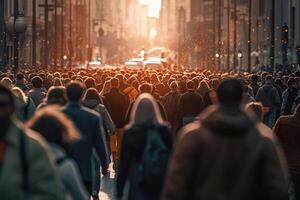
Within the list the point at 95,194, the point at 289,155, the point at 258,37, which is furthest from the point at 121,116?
the point at 258,37

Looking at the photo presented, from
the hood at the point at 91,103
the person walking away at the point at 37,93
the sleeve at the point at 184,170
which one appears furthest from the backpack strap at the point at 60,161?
the person walking away at the point at 37,93

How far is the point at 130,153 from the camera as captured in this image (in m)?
12.4

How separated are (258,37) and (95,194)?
121 m

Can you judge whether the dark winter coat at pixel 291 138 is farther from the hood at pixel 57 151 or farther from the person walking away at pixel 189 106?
the person walking away at pixel 189 106

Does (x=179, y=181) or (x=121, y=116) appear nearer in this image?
(x=179, y=181)

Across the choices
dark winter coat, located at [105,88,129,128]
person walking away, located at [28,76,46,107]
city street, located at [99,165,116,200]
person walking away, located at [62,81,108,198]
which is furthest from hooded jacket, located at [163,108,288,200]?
dark winter coat, located at [105,88,129,128]

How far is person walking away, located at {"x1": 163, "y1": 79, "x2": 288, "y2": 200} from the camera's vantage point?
9.46 metres

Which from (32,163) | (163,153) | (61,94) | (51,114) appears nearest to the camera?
(32,163)

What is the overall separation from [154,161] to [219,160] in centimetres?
258

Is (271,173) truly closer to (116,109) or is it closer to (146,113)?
(146,113)

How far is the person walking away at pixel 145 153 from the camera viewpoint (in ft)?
39.5

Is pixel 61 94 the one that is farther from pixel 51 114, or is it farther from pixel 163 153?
pixel 51 114

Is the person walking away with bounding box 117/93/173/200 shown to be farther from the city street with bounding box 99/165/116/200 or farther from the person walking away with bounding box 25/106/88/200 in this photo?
the city street with bounding box 99/165/116/200

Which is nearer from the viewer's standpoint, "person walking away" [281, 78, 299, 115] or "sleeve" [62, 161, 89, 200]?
"sleeve" [62, 161, 89, 200]
